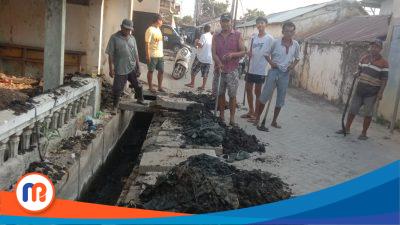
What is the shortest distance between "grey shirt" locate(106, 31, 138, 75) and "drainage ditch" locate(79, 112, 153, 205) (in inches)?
64.0

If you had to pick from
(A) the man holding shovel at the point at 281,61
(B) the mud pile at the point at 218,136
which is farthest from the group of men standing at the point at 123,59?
(A) the man holding shovel at the point at 281,61

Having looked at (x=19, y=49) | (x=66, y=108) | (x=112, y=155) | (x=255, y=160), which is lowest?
(x=112, y=155)

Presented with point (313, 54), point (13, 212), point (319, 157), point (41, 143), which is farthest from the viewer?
point (313, 54)

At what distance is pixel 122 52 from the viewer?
294 inches

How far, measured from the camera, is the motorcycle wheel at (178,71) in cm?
1359

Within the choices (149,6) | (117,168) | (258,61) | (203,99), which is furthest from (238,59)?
(149,6)

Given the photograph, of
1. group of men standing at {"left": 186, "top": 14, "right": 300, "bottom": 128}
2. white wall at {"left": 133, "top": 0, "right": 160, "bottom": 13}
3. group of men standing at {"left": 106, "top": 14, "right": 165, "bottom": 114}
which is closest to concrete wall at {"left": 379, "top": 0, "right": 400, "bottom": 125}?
group of men standing at {"left": 186, "top": 14, "right": 300, "bottom": 128}

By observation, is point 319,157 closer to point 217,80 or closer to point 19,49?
point 217,80

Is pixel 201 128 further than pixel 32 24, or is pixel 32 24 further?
pixel 32 24

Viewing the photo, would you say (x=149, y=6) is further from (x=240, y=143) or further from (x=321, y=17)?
(x=321, y=17)

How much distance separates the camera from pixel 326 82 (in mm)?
14312

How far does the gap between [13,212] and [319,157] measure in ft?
16.0

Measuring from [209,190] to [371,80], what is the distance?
4872 millimetres

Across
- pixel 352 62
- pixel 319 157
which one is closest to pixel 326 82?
pixel 352 62
